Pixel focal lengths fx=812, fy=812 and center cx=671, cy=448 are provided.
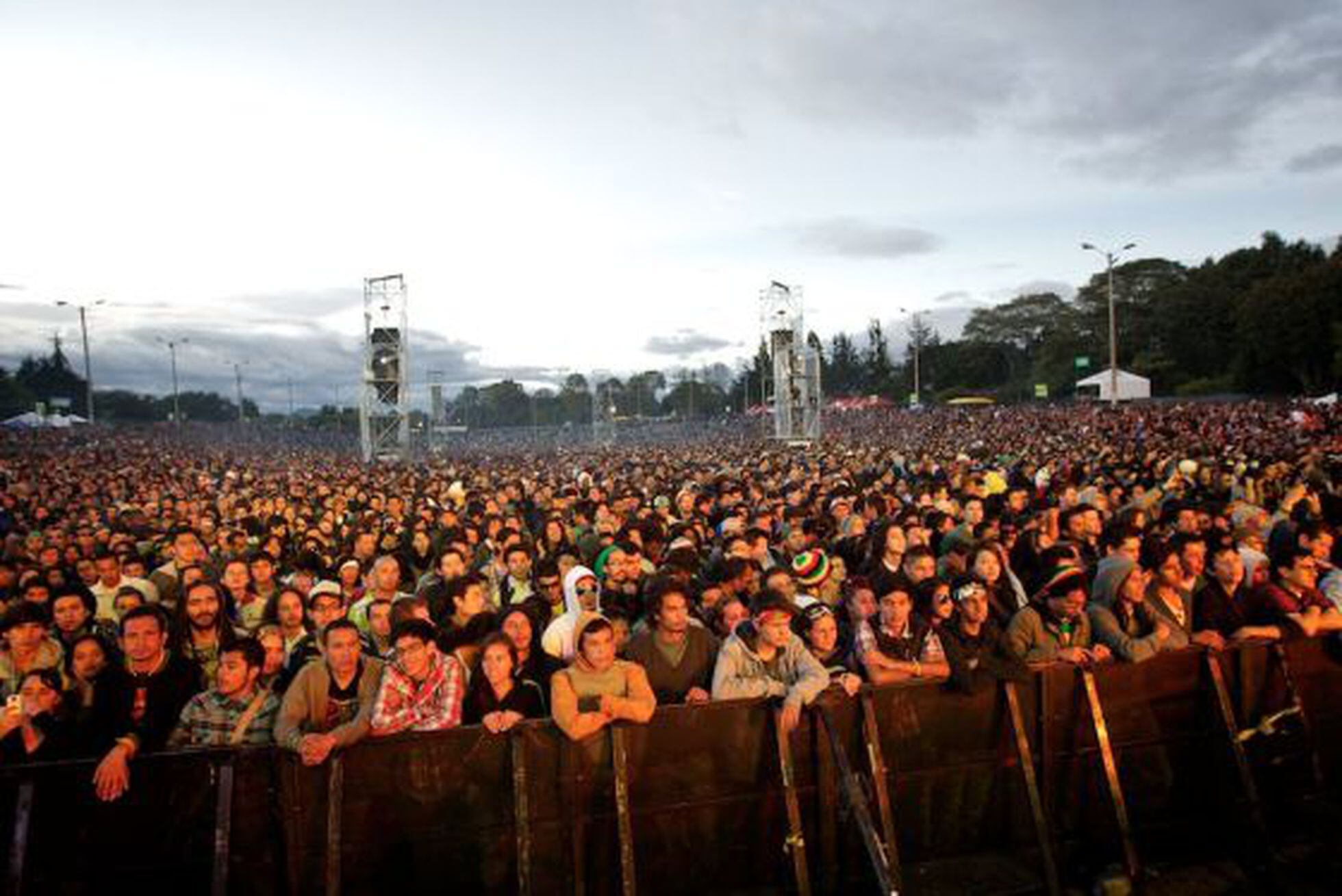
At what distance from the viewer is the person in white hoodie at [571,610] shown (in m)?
4.93

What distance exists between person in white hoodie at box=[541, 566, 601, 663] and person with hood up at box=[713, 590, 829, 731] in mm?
954

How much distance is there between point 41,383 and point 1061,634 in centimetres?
10938

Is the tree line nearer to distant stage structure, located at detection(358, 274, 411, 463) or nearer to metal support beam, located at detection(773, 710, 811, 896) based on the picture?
distant stage structure, located at detection(358, 274, 411, 463)

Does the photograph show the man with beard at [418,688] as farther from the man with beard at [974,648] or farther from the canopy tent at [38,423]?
the canopy tent at [38,423]

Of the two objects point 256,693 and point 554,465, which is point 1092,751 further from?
point 554,465

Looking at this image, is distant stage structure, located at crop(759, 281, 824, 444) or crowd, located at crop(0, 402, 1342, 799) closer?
crowd, located at crop(0, 402, 1342, 799)

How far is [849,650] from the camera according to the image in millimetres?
4613

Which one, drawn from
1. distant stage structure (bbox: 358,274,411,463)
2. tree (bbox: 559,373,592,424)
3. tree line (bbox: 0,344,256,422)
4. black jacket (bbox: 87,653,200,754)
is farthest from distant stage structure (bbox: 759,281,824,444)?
tree (bbox: 559,373,592,424)

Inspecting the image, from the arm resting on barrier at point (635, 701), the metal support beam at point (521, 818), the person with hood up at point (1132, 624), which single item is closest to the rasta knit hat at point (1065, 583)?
the person with hood up at point (1132, 624)

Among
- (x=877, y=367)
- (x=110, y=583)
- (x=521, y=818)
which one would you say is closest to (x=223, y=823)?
(x=521, y=818)

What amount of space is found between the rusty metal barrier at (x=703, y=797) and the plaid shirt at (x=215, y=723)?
28cm

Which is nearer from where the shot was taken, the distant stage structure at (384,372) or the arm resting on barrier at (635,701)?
the arm resting on barrier at (635,701)

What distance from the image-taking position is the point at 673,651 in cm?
439

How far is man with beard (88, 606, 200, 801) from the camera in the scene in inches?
143
